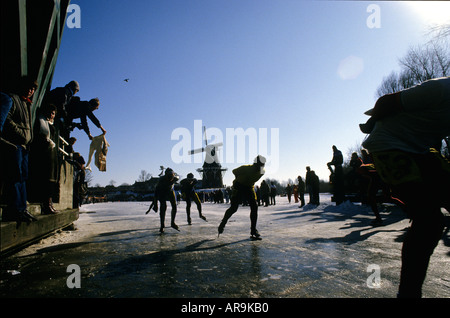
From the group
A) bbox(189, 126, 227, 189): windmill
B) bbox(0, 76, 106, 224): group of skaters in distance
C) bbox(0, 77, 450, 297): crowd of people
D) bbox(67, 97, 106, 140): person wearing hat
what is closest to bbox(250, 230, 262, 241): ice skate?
bbox(0, 77, 450, 297): crowd of people

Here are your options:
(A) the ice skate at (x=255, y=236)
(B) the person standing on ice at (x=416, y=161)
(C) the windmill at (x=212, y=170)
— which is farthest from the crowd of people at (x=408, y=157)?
(C) the windmill at (x=212, y=170)

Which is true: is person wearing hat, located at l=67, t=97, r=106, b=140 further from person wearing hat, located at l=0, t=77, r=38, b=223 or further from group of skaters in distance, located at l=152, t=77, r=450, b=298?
group of skaters in distance, located at l=152, t=77, r=450, b=298

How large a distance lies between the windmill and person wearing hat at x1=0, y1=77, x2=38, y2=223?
200ft

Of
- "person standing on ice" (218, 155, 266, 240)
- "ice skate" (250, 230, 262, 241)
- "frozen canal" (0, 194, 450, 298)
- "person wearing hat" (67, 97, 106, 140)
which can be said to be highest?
"person wearing hat" (67, 97, 106, 140)

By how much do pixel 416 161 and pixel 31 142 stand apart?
5.52m

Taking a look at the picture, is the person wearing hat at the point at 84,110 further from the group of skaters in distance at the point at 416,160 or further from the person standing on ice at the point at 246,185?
the group of skaters in distance at the point at 416,160

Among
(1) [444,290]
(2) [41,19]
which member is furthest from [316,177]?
(2) [41,19]

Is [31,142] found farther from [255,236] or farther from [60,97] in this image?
[255,236]

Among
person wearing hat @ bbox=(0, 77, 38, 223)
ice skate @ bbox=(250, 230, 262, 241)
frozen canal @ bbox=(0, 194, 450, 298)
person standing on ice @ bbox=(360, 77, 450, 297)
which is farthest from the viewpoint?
ice skate @ bbox=(250, 230, 262, 241)

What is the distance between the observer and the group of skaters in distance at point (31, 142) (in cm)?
257

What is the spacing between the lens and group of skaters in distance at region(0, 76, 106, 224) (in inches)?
101

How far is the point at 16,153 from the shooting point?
2629mm
